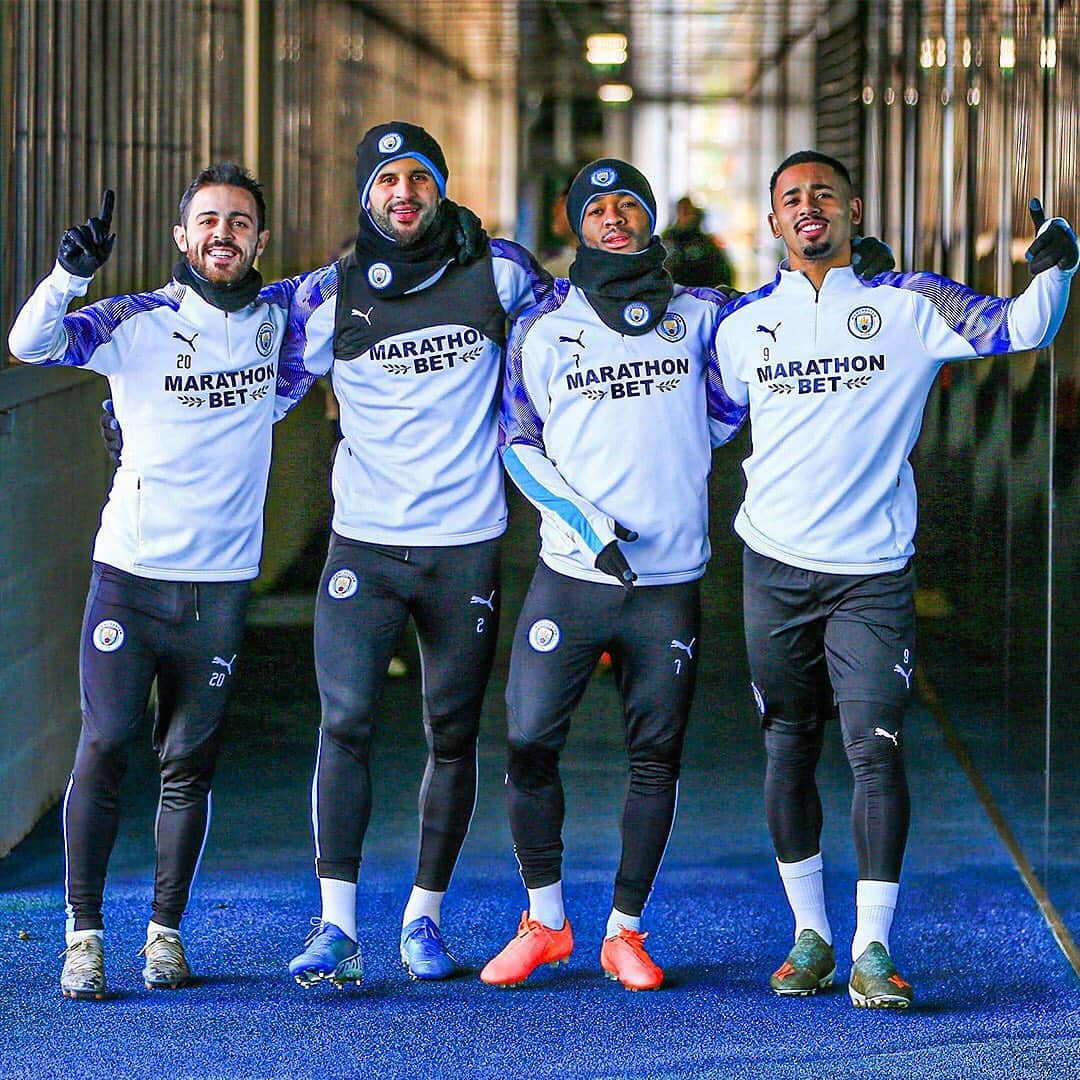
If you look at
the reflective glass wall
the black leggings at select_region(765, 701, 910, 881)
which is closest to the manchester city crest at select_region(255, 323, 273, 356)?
the black leggings at select_region(765, 701, 910, 881)

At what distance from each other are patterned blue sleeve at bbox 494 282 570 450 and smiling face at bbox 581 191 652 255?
0.48ft

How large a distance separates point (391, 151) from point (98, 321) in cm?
67

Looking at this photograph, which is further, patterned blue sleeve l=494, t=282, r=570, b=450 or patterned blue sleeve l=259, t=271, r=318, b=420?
patterned blue sleeve l=259, t=271, r=318, b=420

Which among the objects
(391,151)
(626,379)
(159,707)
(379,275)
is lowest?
(159,707)

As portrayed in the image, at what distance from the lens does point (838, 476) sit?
3533mm

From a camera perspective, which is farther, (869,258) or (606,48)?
(606,48)

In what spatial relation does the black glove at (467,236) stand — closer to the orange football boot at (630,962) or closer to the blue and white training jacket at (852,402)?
the blue and white training jacket at (852,402)

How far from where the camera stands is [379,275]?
12.2ft

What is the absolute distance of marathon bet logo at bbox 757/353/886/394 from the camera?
3.53m

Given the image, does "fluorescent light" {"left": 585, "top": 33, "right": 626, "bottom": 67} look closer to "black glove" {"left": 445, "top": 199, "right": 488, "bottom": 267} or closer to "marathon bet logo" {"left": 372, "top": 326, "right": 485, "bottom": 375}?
"black glove" {"left": 445, "top": 199, "right": 488, "bottom": 267}

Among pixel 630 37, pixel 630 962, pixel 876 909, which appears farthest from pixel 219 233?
pixel 630 37

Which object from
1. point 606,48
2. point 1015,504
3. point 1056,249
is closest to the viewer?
point 1056,249

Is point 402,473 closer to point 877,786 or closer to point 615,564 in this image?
point 615,564

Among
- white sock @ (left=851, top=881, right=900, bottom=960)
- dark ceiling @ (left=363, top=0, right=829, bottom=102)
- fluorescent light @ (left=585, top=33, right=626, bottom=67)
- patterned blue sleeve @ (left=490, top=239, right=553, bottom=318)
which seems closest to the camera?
white sock @ (left=851, top=881, right=900, bottom=960)
